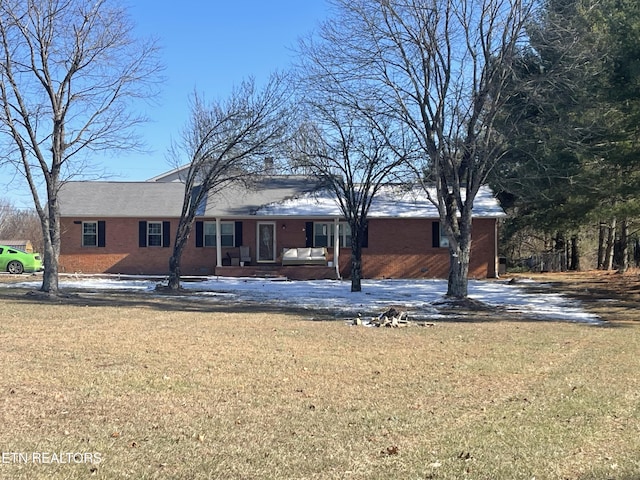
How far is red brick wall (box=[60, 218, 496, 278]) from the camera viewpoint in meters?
28.6

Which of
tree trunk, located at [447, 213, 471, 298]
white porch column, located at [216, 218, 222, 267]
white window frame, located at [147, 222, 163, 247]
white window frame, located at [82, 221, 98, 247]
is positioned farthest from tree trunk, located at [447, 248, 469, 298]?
white window frame, located at [82, 221, 98, 247]

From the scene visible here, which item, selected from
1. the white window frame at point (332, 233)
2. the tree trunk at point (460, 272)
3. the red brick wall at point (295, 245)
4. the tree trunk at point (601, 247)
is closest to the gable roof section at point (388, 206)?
the red brick wall at point (295, 245)

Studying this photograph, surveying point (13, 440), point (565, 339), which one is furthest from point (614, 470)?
point (565, 339)

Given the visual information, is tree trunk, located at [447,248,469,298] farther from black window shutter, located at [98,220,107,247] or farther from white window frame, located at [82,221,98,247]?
white window frame, located at [82,221,98,247]

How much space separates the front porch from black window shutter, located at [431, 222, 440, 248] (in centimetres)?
483

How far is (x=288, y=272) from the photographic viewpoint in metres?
27.9

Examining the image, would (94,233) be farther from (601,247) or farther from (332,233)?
(601,247)

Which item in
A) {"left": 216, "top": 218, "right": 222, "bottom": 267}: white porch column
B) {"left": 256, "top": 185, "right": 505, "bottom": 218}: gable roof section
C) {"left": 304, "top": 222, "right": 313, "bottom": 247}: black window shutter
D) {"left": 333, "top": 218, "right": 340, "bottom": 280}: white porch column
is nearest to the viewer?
{"left": 333, "top": 218, "right": 340, "bottom": 280}: white porch column

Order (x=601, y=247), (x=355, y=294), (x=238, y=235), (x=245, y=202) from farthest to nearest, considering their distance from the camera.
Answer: (x=601, y=247), (x=245, y=202), (x=238, y=235), (x=355, y=294)

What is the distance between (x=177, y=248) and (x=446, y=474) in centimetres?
1879

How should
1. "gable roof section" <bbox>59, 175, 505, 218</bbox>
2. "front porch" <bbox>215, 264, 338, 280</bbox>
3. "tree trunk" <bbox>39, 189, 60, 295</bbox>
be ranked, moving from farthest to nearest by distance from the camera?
"gable roof section" <bbox>59, 175, 505, 218</bbox> → "front porch" <bbox>215, 264, 338, 280</bbox> → "tree trunk" <bbox>39, 189, 60, 295</bbox>

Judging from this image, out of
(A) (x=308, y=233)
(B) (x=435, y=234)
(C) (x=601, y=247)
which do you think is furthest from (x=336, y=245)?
(C) (x=601, y=247)

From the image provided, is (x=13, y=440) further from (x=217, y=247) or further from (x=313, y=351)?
(x=217, y=247)

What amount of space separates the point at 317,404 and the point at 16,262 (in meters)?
26.7
